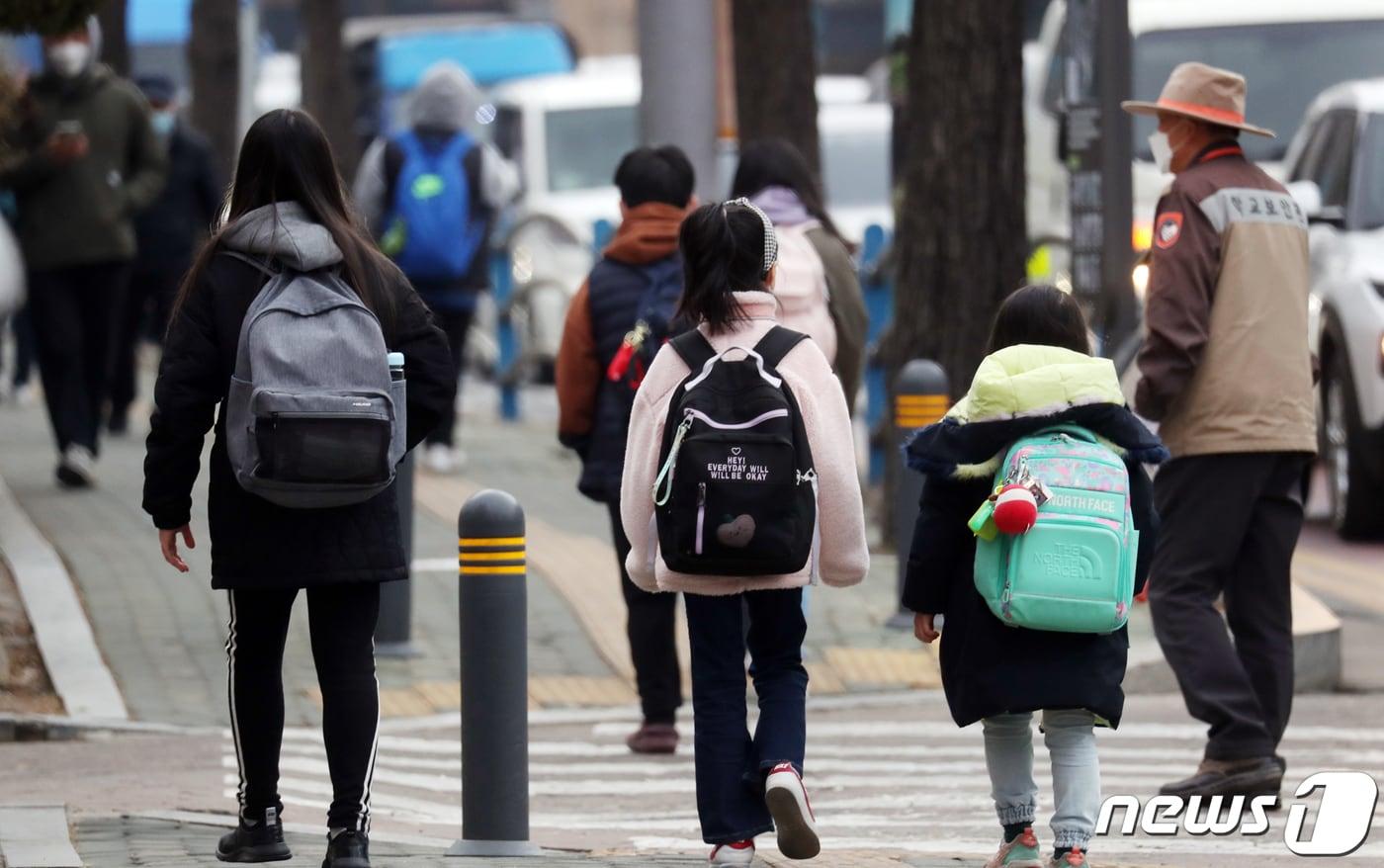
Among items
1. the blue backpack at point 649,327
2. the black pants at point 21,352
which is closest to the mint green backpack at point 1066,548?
the blue backpack at point 649,327

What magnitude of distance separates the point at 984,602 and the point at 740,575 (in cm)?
55

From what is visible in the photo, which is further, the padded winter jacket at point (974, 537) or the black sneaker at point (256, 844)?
the black sneaker at point (256, 844)

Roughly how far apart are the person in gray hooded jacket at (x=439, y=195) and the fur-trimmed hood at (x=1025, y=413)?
297 inches

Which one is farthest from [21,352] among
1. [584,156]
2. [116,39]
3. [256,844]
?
[256,844]

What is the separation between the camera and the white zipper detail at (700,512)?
19.5 feet

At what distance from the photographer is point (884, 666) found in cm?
994

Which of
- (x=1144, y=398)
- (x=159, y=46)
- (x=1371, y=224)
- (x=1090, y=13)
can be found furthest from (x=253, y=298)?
(x=159, y=46)

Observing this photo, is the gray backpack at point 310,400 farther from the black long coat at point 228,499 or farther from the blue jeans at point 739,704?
the blue jeans at point 739,704

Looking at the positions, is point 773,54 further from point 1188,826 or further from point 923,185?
point 1188,826

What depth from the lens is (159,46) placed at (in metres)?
34.4

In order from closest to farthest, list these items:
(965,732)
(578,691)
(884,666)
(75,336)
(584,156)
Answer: (965,732) → (578,691) → (884,666) → (75,336) → (584,156)

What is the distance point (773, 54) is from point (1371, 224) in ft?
11.8

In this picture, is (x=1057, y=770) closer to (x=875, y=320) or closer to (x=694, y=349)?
(x=694, y=349)

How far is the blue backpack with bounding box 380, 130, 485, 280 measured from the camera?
43.6 feet
